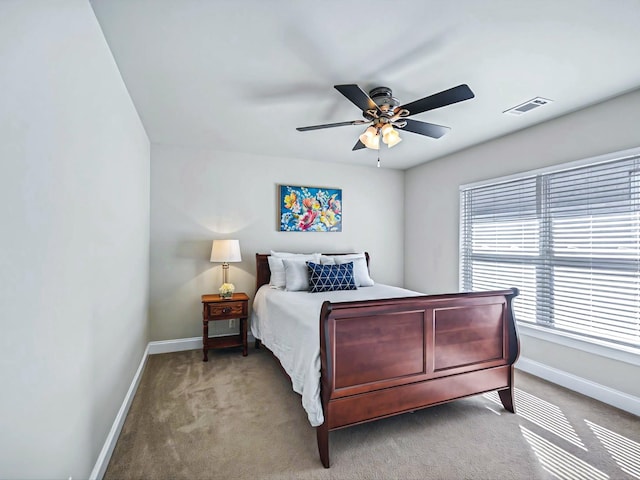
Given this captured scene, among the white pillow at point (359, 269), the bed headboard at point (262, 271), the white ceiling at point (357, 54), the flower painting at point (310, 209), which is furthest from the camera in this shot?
the flower painting at point (310, 209)

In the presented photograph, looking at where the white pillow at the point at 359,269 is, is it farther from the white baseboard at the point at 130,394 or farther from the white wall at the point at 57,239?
the white wall at the point at 57,239

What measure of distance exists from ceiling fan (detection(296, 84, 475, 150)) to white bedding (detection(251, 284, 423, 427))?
1501mm

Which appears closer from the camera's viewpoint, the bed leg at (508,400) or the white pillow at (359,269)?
the bed leg at (508,400)

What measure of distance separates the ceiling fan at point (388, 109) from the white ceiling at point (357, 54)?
0.47 feet

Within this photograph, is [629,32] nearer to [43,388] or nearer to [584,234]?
[584,234]

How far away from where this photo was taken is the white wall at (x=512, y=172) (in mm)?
A: 2650

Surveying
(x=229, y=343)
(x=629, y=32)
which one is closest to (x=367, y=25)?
(x=629, y=32)

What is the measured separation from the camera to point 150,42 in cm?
195

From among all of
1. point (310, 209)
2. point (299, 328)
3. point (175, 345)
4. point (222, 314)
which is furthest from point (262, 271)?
point (299, 328)

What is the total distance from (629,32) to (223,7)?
2.32m

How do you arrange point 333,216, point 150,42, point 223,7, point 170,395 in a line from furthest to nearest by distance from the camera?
point 333,216 < point 170,395 < point 150,42 < point 223,7

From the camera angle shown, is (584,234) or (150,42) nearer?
(150,42)

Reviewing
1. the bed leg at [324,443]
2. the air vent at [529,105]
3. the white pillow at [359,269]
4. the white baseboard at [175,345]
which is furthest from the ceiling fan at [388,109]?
the white baseboard at [175,345]

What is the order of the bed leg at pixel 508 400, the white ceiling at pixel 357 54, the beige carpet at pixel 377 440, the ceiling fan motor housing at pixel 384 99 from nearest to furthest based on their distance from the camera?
the white ceiling at pixel 357 54 → the beige carpet at pixel 377 440 → the ceiling fan motor housing at pixel 384 99 → the bed leg at pixel 508 400
